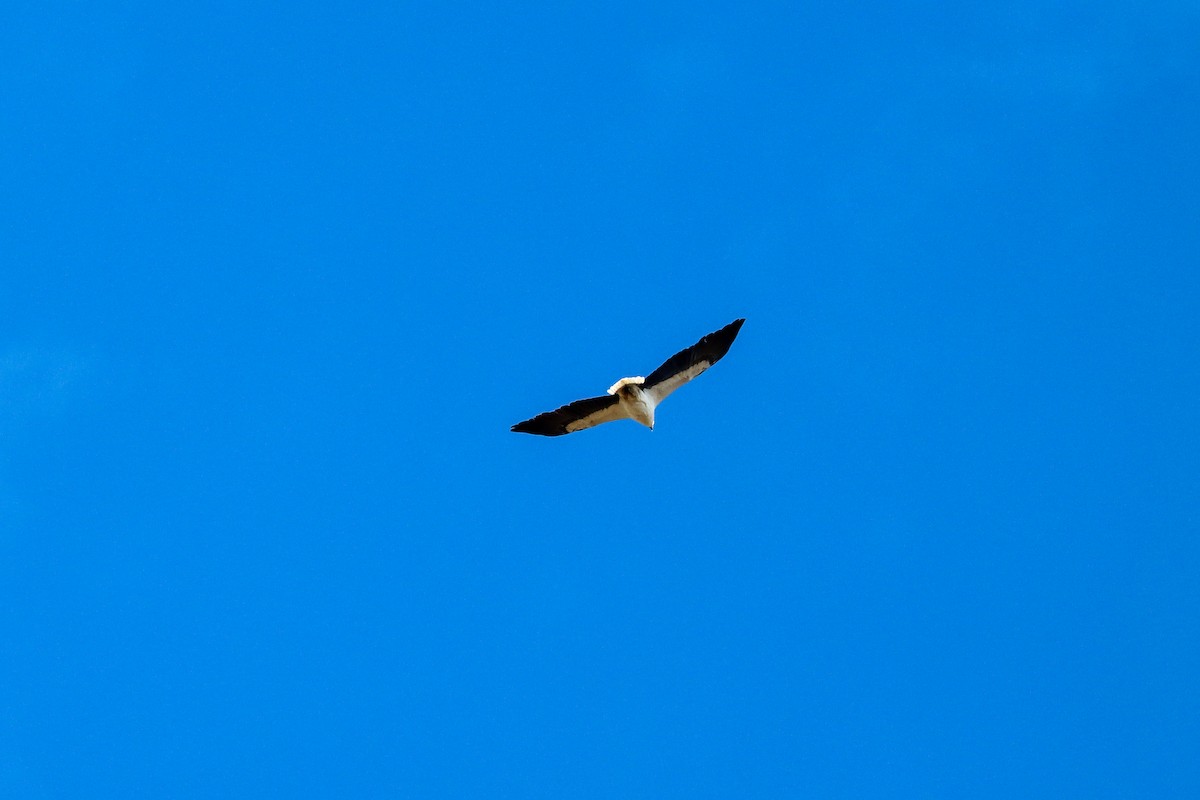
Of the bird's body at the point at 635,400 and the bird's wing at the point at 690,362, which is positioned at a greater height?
the bird's wing at the point at 690,362

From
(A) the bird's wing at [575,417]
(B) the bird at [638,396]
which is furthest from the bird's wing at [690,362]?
(A) the bird's wing at [575,417]

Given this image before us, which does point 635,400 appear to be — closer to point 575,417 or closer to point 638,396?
point 638,396

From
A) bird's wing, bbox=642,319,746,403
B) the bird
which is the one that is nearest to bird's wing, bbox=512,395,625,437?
the bird

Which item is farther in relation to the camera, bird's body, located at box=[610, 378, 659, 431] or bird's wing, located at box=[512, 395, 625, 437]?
bird's wing, located at box=[512, 395, 625, 437]

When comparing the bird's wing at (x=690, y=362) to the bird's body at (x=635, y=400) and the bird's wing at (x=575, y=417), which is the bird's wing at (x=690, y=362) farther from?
the bird's wing at (x=575, y=417)

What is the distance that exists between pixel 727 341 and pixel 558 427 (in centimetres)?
472

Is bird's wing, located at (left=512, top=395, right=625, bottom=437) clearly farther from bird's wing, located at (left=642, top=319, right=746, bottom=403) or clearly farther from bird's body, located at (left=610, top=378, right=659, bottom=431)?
bird's wing, located at (left=642, top=319, right=746, bottom=403)

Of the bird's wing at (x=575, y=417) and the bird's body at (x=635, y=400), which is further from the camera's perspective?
the bird's wing at (x=575, y=417)

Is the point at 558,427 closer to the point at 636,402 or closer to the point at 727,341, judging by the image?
the point at 636,402

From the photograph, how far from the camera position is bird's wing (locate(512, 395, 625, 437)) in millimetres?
36188

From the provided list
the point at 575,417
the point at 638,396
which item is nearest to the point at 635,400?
the point at 638,396

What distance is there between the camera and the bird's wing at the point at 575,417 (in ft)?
119

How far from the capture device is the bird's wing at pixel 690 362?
3578 cm

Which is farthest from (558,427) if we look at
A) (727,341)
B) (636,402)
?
(727,341)
